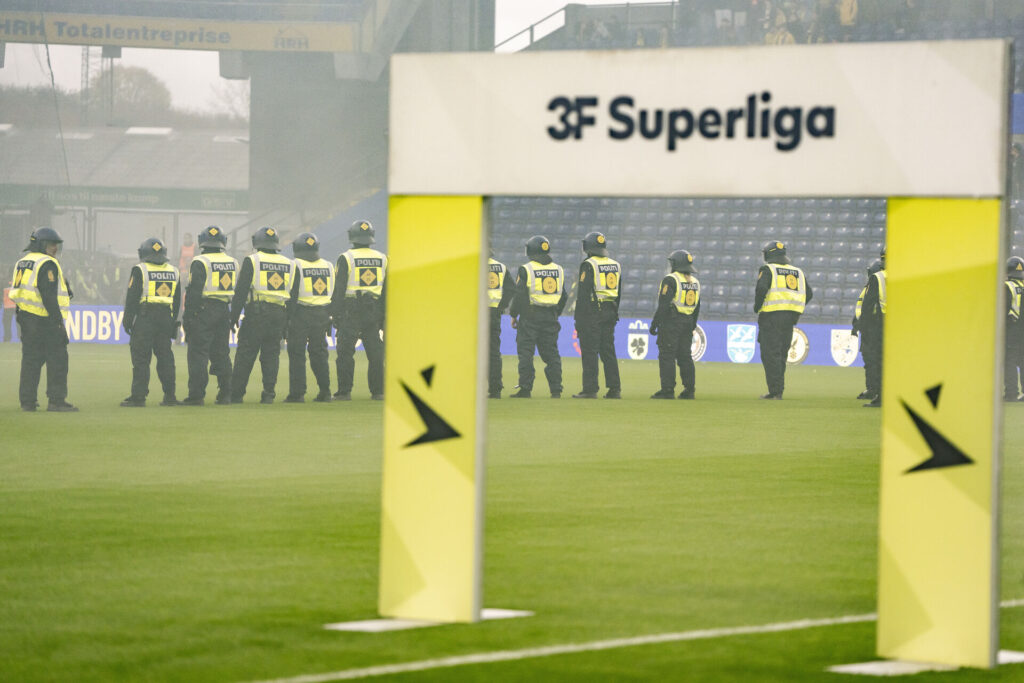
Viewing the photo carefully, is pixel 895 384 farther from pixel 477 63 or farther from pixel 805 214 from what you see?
pixel 805 214

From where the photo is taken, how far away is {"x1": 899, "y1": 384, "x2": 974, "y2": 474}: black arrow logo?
17.4 ft

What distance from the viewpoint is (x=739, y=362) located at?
3109 cm

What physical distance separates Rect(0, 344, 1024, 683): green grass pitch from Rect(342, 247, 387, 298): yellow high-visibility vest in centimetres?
401

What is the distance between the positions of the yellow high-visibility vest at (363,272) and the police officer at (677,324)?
11.1 feet

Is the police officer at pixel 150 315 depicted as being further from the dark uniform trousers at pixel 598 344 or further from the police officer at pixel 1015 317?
the police officer at pixel 1015 317

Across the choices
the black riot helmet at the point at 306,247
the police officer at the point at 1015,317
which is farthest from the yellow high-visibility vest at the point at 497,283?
the police officer at the point at 1015,317

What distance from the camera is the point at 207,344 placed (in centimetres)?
1859

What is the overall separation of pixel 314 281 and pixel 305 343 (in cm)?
72

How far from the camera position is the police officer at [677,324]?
20141mm

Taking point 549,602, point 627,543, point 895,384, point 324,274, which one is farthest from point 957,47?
point 324,274

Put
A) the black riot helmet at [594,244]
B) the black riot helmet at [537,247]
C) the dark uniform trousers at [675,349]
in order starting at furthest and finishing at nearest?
the black riot helmet at [537,247]
the black riot helmet at [594,244]
the dark uniform trousers at [675,349]

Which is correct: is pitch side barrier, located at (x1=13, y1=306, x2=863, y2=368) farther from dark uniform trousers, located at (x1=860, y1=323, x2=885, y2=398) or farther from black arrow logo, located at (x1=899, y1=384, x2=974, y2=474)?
black arrow logo, located at (x1=899, y1=384, x2=974, y2=474)

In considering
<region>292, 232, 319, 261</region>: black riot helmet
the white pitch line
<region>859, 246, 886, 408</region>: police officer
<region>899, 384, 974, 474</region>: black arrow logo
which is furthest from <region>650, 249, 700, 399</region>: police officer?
<region>899, 384, 974, 474</region>: black arrow logo

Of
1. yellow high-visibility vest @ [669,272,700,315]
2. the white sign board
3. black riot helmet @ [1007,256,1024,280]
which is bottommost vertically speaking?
yellow high-visibility vest @ [669,272,700,315]
